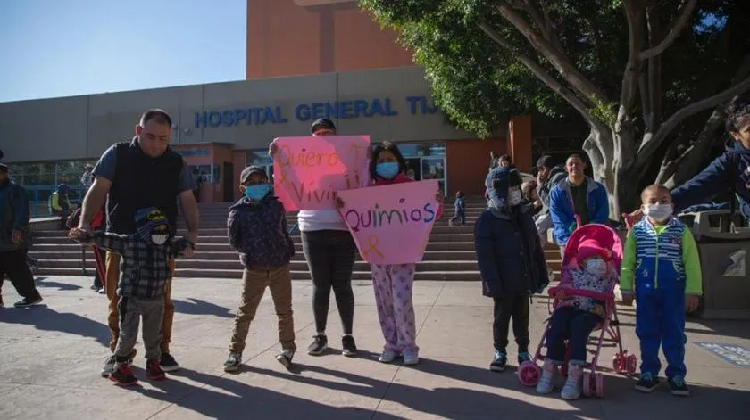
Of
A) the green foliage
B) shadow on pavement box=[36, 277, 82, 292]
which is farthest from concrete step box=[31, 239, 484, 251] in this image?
the green foliage

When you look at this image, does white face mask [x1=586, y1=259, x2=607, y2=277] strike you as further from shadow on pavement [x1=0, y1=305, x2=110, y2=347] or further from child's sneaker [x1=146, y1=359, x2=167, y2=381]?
shadow on pavement [x1=0, y1=305, x2=110, y2=347]

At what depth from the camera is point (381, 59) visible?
90.8 feet

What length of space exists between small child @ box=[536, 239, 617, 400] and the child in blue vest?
0.52 ft

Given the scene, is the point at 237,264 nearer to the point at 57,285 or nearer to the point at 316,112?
the point at 57,285

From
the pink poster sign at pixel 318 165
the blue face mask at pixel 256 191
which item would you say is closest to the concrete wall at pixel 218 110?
the pink poster sign at pixel 318 165

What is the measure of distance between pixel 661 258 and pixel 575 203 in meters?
1.72

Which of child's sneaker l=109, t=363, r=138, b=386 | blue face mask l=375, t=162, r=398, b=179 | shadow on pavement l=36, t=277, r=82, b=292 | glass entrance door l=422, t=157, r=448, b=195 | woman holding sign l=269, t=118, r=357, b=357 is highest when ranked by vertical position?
glass entrance door l=422, t=157, r=448, b=195

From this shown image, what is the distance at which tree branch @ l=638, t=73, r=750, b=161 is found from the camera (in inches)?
349

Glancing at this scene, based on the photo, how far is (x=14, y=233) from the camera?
21.8 feet

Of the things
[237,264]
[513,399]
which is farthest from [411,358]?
[237,264]

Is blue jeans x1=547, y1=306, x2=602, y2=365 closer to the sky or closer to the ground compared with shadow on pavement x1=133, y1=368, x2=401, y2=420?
closer to the sky

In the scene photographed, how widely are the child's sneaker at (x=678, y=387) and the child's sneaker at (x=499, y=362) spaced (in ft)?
3.67

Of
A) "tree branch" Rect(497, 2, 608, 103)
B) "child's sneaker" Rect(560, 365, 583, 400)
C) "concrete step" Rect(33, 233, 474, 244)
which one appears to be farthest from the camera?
"concrete step" Rect(33, 233, 474, 244)

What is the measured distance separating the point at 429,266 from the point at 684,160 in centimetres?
553
